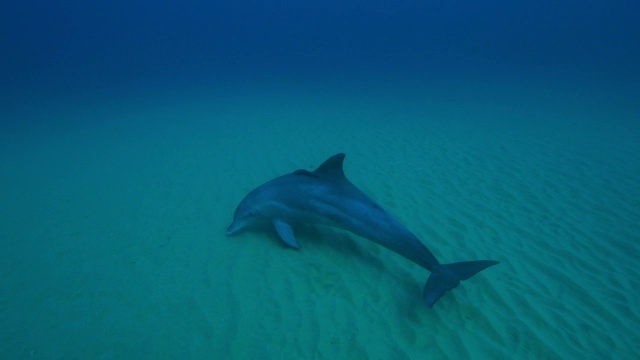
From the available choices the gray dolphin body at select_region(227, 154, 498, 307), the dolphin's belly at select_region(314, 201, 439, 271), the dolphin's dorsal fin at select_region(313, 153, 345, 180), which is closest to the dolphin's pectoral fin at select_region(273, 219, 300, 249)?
the gray dolphin body at select_region(227, 154, 498, 307)

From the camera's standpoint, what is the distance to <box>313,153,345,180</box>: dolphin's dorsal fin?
4.68 metres

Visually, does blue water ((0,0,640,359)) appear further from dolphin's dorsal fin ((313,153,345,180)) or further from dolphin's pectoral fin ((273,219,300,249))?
dolphin's dorsal fin ((313,153,345,180))

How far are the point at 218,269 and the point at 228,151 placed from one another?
19.1 feet

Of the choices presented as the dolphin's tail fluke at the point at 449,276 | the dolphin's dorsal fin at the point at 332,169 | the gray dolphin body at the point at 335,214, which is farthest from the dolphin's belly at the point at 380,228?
the dolphin's dorsal fin at the point at 332,169

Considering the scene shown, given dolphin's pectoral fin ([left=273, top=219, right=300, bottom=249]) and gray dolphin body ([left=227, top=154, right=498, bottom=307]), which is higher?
gray dolphin body ([left=227, top=154, right=498, bottom=307])

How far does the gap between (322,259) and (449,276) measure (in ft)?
5.96

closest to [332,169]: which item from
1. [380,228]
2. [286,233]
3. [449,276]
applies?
[380,228]

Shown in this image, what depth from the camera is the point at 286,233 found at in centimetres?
504

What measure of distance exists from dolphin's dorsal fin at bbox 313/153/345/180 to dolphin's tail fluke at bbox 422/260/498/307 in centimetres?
188

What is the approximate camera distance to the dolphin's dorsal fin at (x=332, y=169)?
15.3 ft

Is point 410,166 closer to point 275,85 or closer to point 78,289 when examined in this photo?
point 78,289

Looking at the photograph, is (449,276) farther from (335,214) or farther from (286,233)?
(286,233)

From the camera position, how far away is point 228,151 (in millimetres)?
9820

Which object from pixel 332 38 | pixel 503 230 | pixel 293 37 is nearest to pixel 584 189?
pixel 503 230
